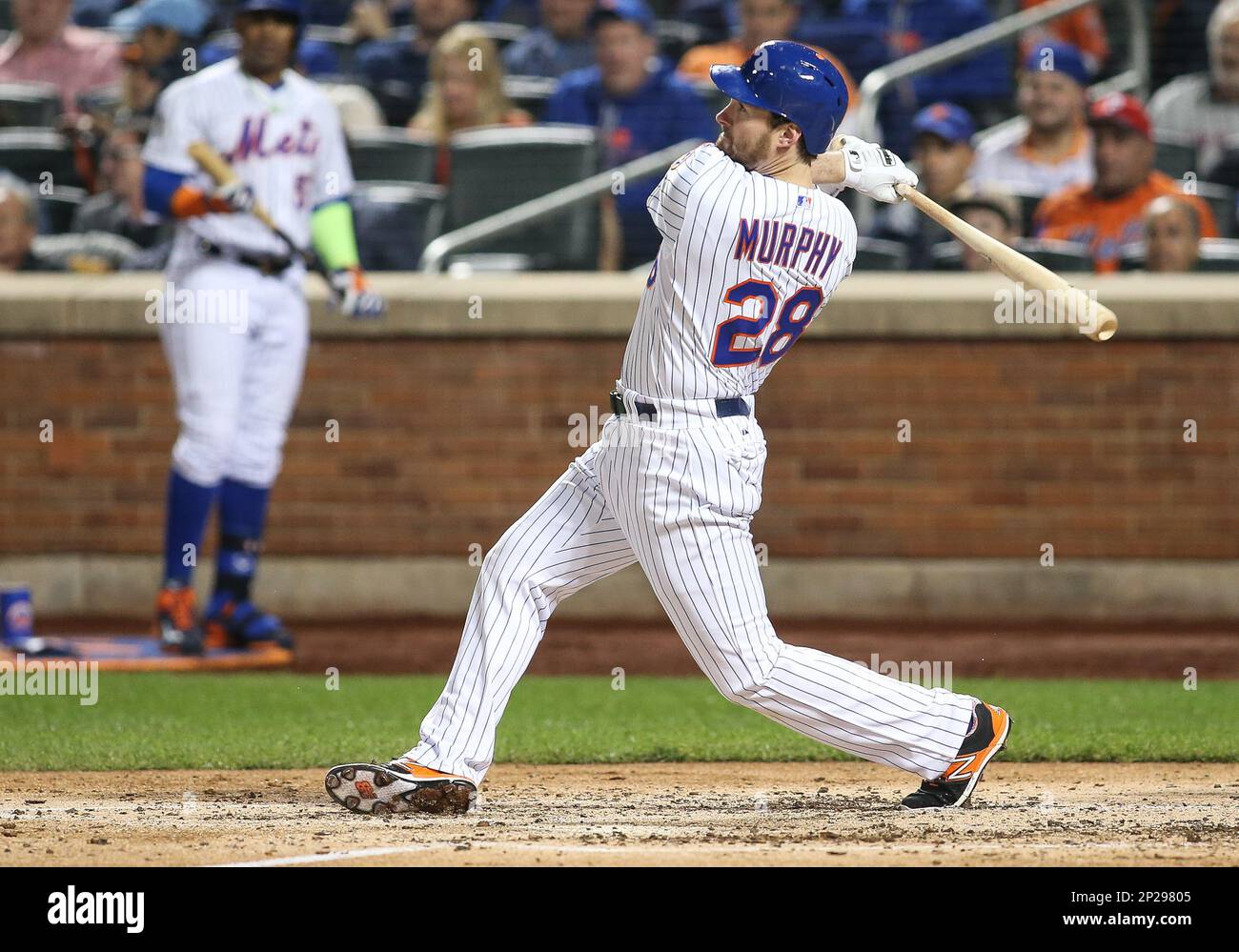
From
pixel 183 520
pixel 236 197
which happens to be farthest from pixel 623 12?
pixel 183 520

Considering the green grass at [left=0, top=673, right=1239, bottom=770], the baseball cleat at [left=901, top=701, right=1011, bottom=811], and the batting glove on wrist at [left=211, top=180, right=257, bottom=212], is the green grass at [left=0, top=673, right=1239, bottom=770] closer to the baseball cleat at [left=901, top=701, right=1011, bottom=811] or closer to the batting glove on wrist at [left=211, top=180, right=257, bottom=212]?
the baseball cleat at [left=901, top=701, right=1011, bottom=811]

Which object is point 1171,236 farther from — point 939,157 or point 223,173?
point 223,173

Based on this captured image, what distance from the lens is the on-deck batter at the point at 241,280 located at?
739 cm

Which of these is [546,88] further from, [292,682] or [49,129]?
[292,682]

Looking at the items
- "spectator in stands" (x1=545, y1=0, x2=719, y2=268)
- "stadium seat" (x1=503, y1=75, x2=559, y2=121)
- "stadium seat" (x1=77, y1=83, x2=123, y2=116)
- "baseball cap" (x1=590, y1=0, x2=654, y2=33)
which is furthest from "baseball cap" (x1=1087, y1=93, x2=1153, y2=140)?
"stadium seat" (x1=77, y1=83, x2=123, y2=116)

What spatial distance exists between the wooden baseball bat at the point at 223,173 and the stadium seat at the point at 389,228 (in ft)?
7.01

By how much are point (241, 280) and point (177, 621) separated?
1.37 meters

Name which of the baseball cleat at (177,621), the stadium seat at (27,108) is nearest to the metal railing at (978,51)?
the baseball cleat at (177,621)

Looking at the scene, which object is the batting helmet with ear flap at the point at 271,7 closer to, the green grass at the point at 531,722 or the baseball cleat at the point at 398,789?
the green grass at the point at 531,722

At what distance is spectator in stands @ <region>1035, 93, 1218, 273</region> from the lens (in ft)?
28.9

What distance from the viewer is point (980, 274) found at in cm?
913

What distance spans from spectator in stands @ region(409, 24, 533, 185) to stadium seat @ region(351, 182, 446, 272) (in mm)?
299

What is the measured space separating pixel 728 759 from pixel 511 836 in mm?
1573

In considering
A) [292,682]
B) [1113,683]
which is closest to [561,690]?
[292,682]
